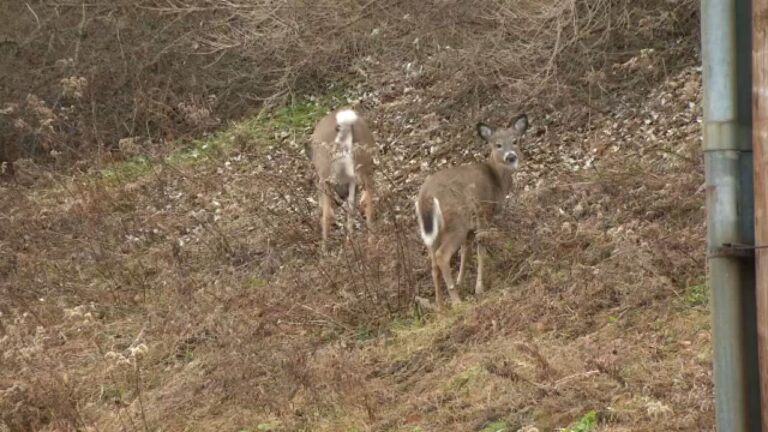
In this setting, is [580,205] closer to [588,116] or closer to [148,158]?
[588,116]

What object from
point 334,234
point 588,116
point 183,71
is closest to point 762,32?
point 334,234

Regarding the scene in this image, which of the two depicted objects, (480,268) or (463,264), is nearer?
(480,268)

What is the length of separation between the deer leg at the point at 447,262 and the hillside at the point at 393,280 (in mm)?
258

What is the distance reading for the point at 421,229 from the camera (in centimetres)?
987

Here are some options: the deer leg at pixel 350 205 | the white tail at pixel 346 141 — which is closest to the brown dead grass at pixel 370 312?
the deer leg at pixel 350 205

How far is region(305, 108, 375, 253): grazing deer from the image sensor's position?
1148 cm

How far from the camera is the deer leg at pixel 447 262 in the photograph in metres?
9.63

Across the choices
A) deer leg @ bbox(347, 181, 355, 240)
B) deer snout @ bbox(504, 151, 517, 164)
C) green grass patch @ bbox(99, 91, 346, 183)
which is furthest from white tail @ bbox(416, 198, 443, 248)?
green grass patch @ bbox(99, 91, 346, 183)

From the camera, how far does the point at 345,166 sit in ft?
38.8

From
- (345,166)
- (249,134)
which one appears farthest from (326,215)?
(249,134)

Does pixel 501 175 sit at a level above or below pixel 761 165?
below

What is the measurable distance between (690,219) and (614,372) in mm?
2976

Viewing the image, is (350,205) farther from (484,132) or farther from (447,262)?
(447,262)

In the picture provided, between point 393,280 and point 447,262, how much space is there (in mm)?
493
